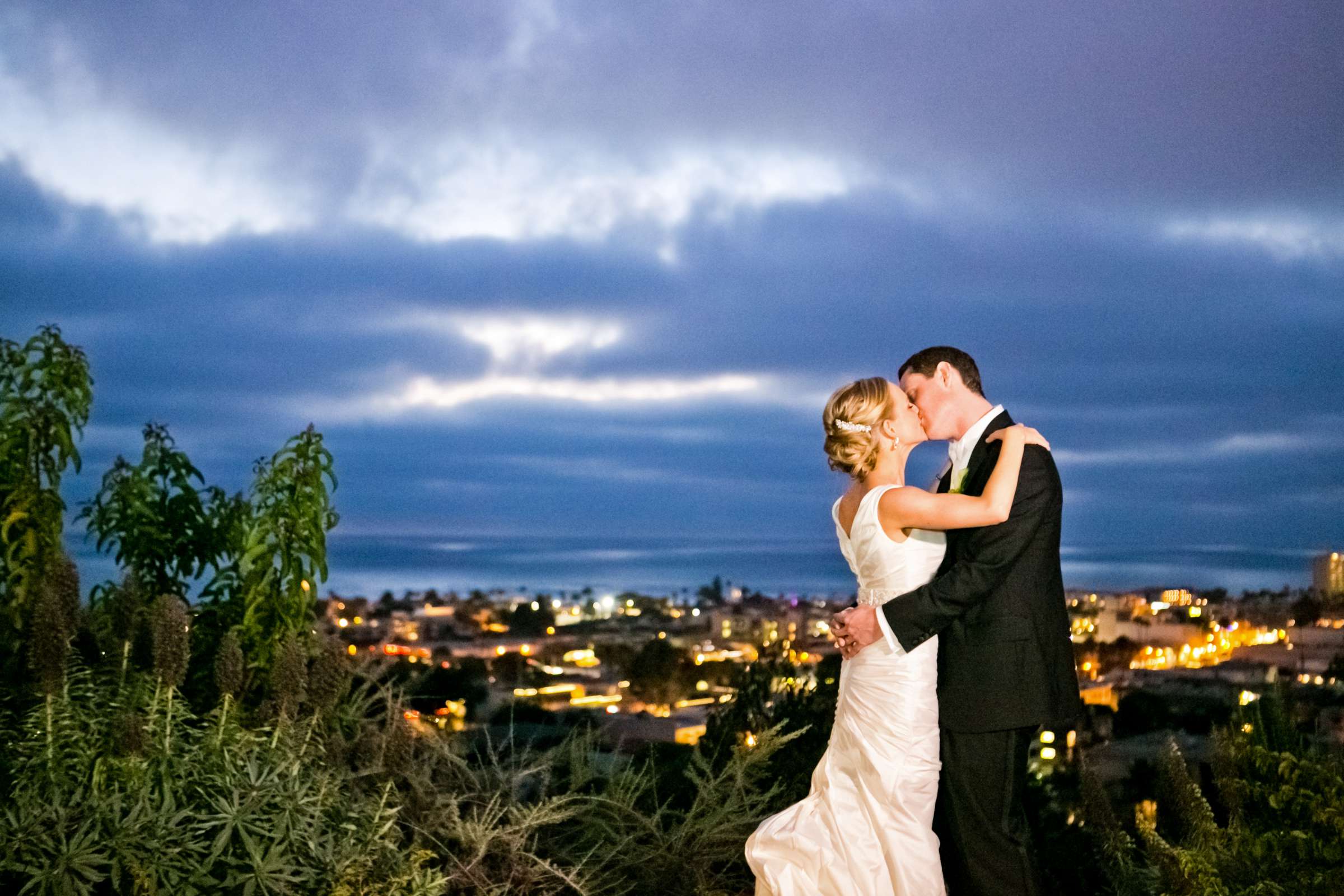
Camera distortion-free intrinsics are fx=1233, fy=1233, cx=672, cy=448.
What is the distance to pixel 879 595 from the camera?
386 centimetres

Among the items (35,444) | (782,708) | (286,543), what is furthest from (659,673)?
(35,444)

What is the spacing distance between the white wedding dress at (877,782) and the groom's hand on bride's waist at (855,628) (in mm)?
28

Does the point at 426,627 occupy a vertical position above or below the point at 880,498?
below

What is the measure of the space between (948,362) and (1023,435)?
1.27 ft

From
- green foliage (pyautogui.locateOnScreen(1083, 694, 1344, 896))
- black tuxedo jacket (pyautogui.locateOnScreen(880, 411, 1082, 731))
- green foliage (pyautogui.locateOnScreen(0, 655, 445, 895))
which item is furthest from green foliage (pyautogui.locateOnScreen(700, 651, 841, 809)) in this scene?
black tuxedo jacket (pyautogui.locateOnScreen(880, 411, 1082, 731))

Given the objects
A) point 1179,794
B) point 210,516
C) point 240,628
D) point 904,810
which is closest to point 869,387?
point 904,810

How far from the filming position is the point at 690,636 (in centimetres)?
907

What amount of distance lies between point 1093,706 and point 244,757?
207 inches

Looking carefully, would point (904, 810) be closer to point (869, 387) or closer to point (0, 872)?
point (869, 387)

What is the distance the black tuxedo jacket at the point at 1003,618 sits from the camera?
12.0 feet

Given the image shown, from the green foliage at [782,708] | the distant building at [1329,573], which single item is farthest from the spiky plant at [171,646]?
the distant building at [1329,573]

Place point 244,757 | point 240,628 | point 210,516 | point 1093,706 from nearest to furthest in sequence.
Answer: point 244,757 → point 240,628 → point 210,516 → point 1093,706

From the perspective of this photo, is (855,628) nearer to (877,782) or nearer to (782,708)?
(877,782)

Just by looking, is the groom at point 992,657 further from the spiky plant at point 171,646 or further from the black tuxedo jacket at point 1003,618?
the spiky plant at point 171,646
